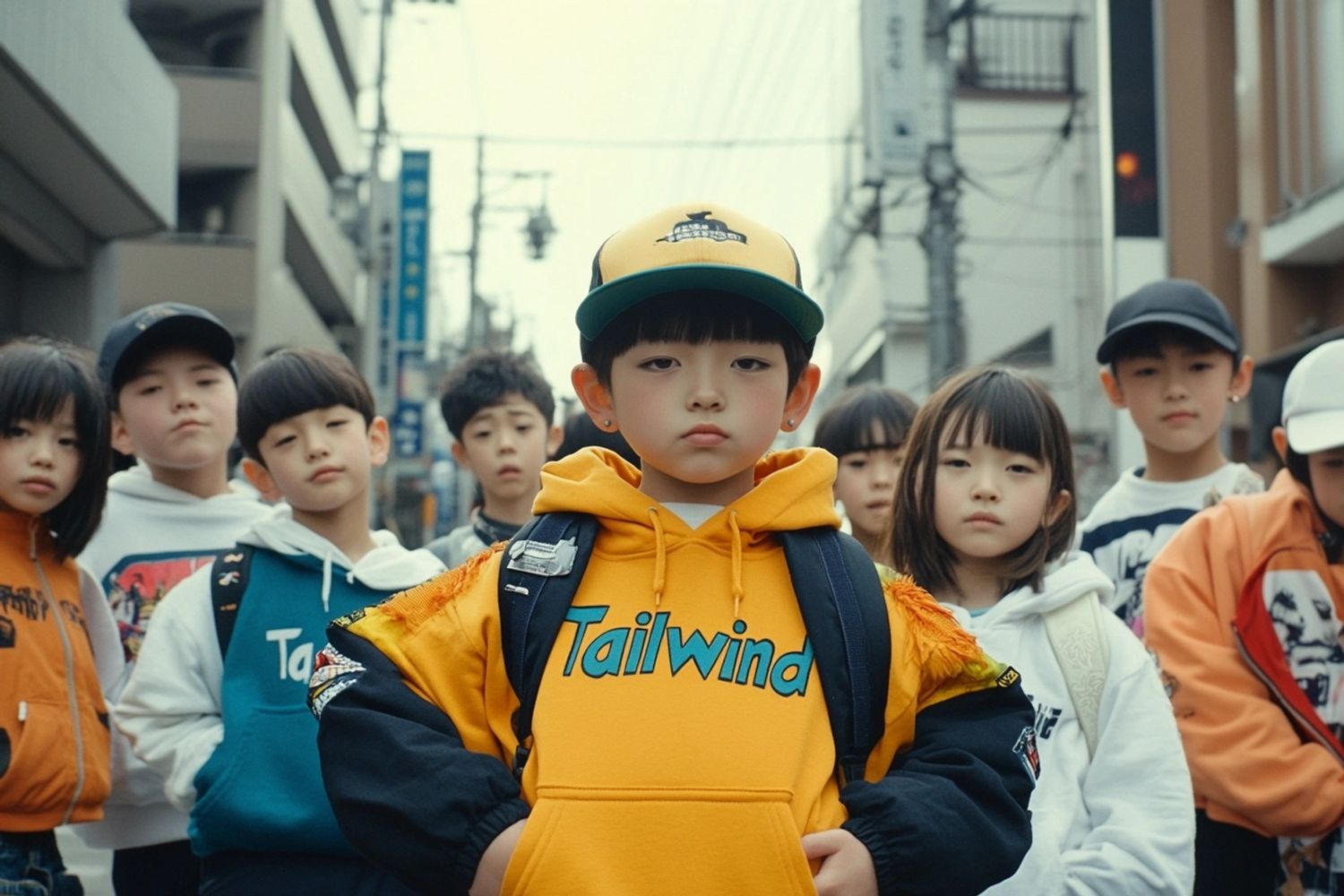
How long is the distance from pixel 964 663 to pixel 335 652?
959 millimetres

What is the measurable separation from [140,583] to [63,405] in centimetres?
70

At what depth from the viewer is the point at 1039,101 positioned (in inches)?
1076

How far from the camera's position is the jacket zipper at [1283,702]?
126 inches

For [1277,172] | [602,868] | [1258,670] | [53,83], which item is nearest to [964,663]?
[602,868]

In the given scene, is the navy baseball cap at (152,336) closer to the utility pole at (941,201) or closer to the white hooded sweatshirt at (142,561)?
the white hooded sweatshirt at (142,561)

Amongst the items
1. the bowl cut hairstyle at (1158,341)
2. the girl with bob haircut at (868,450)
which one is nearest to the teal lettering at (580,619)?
the girl with bob haircut at (868,450)

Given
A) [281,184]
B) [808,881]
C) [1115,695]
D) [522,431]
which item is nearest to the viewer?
[808,881]

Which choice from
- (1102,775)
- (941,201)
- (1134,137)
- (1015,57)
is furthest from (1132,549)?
(1015,57)

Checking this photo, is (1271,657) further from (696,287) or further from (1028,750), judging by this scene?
(696,287)

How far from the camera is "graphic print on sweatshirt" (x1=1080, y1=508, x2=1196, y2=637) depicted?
13.4 ft

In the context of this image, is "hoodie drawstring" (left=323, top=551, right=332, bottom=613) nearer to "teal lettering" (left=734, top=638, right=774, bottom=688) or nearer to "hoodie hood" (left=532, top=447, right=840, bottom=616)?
"hoodie hood" (left=532, top=447, right=840, bottom=616)

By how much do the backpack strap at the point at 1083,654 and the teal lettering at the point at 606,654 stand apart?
108cm

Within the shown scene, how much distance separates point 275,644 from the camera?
10.8 ft

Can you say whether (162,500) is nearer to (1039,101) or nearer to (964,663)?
A: (964,663)
